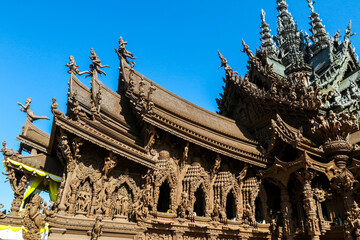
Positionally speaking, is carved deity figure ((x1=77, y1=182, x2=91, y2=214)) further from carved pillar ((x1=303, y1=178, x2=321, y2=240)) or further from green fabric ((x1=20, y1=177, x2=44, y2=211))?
carved pillar ((x1=303, y1=178, x2=321, y2=240))

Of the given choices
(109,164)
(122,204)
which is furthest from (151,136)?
(122,204)

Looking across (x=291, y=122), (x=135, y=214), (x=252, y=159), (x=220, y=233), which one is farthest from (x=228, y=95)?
(x=135, y=214)

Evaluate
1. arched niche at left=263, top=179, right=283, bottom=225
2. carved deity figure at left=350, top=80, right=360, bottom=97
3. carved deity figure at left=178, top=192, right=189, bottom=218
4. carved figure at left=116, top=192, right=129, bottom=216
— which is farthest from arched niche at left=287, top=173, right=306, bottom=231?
carved deity figure at left=350, top=80, right=360, bottom=97

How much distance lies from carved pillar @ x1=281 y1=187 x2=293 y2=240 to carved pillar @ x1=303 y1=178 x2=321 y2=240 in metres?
0.80

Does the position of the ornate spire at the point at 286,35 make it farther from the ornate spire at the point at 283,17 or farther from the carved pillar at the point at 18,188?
the carved pillar at the point at 18,188

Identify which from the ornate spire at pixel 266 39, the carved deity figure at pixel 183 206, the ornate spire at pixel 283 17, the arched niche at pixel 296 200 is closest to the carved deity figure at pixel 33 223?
the carved deity figure at pixel 183 206

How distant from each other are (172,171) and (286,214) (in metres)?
5.16

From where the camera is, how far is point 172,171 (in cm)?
1037

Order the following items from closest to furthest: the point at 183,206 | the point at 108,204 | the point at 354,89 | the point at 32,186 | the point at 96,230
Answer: the point at 96,230 → the point at 108,204 → the point at 183,206 → the point at 32,186 → the point at 354,89

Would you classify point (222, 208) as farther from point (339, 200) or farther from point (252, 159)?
point (339, 200)

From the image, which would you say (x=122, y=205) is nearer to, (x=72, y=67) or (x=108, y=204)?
(x=108, y=204)

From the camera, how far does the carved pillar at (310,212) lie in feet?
34.3

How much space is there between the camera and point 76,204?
810 cm

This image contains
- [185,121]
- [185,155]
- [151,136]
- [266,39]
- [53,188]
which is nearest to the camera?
[151,136]
